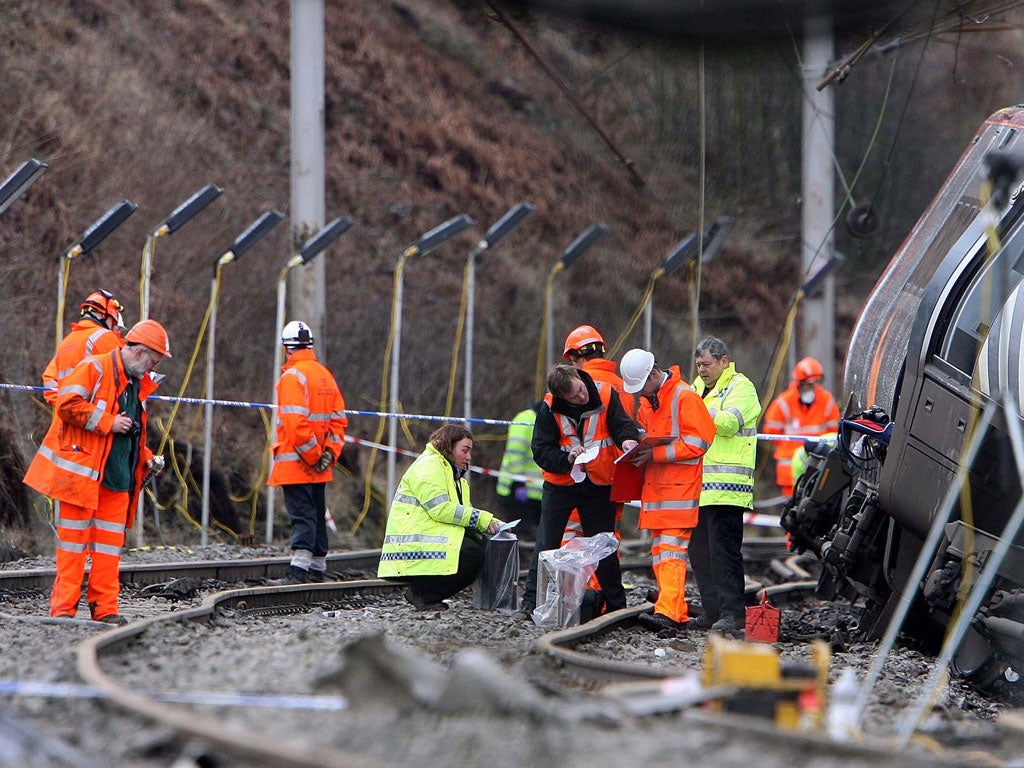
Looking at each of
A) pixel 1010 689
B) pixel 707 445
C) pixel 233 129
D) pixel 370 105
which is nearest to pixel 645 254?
pixel 370 105

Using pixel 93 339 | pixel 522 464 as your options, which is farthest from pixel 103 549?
pixel 522 464

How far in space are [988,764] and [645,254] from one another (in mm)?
19539

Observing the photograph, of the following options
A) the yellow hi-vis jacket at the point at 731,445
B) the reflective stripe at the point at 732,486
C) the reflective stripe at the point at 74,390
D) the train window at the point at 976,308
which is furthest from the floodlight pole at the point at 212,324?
the train window at the point at 976,308

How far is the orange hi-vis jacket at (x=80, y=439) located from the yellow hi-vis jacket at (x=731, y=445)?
Answer: 3.76 metres

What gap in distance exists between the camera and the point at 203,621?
8609mm

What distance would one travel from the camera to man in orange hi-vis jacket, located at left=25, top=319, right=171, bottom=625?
8320 mm

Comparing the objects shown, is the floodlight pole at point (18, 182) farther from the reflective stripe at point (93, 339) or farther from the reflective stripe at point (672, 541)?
the reflective stripe at point (672, 541)

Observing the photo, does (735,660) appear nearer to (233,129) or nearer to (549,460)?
(549,460)

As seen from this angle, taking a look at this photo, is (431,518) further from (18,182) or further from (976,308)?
(18,182)

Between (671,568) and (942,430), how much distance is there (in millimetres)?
1977

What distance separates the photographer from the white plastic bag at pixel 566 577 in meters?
9.11

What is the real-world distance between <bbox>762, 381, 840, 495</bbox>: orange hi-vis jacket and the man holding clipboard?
6284 millimetres

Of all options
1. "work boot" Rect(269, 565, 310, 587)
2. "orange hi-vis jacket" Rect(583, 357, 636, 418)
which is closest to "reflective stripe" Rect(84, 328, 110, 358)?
"work boot" Rect(269, 565, 310, 587)

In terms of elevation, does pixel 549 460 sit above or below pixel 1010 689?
above
